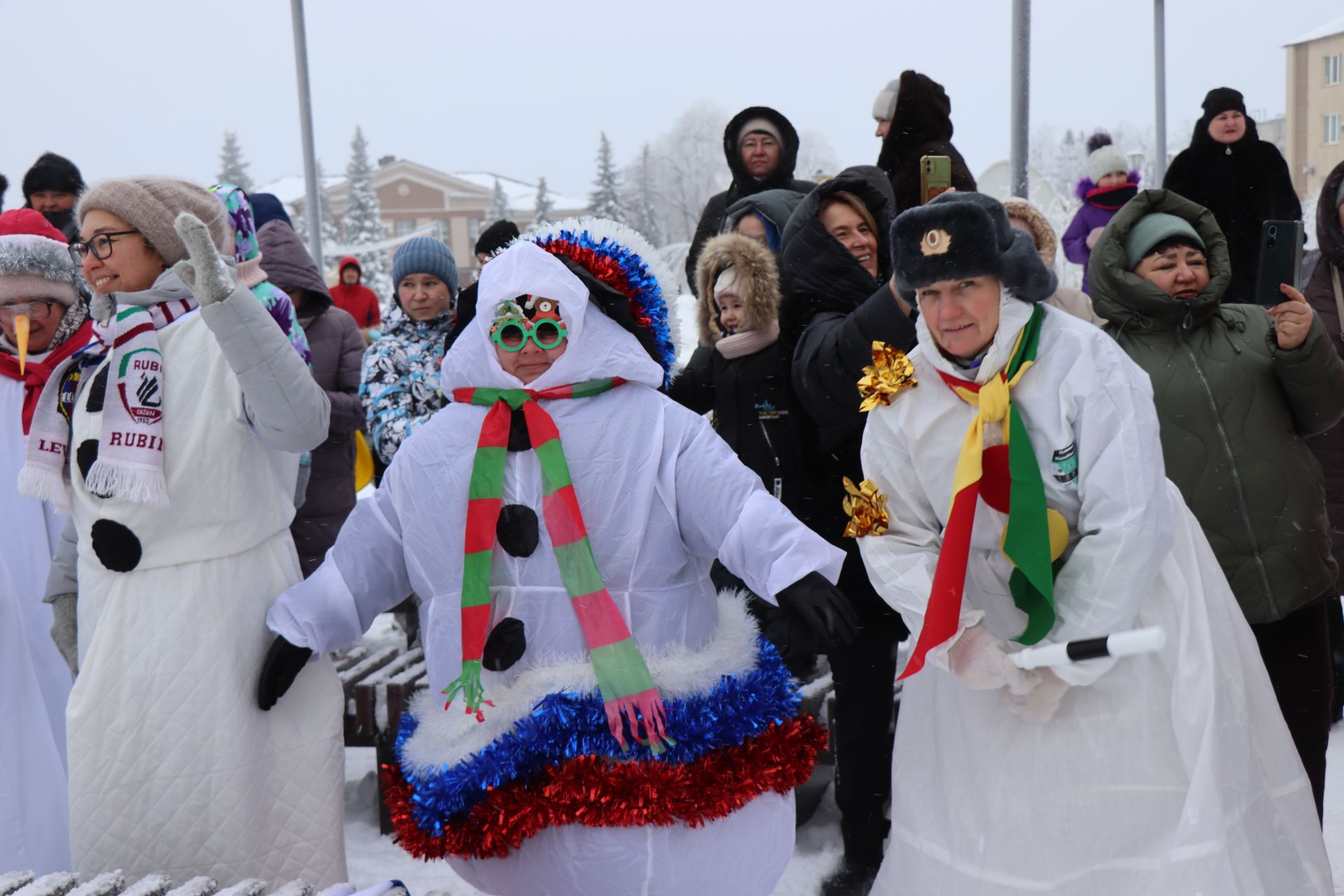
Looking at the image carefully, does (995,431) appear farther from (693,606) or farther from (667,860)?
(667,860)

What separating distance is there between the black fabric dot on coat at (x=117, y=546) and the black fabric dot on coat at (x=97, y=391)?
296 millimetres

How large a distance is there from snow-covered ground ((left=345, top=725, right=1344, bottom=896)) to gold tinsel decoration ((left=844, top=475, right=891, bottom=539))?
1.42 metres

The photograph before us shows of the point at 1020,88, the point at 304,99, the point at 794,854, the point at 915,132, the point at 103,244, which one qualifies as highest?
the point at 304,99

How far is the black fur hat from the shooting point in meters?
2.56

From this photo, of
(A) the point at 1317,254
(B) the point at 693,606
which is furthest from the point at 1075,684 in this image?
(A) the point at 1317,254

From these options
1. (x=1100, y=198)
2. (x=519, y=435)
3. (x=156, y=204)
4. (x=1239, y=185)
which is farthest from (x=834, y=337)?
(x=1100, y=198)

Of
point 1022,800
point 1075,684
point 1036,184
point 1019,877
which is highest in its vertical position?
point 1036,184

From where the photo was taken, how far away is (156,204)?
114 inches

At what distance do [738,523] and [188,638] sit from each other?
1.39 metres

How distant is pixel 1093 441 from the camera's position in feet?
8.18

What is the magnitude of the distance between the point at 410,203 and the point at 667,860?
210 feet

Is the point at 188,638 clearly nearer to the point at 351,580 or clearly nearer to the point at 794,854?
the point at 351,580

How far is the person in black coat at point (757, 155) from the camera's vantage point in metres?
5.05

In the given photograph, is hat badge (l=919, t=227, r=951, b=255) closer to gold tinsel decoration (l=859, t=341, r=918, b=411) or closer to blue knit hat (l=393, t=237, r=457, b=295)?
gold tinsel decoration (l=859, t=341, r=918, b=411)
